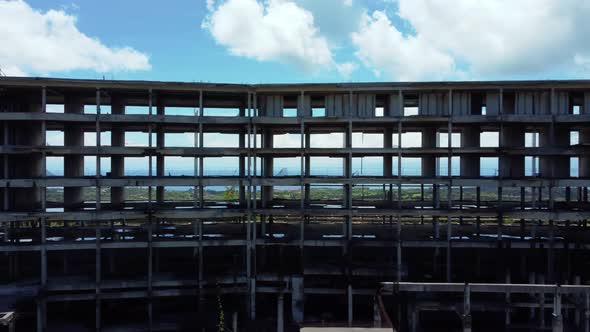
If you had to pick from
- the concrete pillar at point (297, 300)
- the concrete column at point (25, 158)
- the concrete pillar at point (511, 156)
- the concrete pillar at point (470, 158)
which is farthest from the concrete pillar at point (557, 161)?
the concrete column at point (25, 158)

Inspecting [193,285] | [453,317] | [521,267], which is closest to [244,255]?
[193,285]

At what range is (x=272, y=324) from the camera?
20859mm

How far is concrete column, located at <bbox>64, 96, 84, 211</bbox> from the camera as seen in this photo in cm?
2267

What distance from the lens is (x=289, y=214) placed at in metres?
22.0

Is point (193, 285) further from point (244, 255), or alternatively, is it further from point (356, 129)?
point (356, 129)

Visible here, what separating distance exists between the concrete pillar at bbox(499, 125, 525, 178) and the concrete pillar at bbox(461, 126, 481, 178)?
1.44 metres

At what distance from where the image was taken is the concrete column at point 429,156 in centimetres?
2352

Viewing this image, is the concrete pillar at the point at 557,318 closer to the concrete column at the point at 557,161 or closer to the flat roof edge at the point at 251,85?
the concrete column at the point at 557,161

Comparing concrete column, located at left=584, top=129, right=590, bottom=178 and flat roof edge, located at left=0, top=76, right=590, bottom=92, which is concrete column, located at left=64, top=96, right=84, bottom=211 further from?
concrete column, located at left=584, top=129, right=590, bottom=178

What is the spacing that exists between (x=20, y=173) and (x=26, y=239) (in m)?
4.22

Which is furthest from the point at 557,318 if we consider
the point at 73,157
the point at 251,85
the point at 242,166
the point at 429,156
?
the point at 73,157

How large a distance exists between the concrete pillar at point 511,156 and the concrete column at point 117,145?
24229 mm

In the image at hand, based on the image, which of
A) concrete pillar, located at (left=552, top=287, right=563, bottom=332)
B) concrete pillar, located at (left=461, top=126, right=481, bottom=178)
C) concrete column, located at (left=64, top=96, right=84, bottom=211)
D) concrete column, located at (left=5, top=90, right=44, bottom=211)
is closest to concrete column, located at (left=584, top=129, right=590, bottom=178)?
concrete pillar, located at (left=461, top=126, right=481, bottom=178)

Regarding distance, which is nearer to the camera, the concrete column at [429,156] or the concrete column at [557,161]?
the concrete column at [557,161]
